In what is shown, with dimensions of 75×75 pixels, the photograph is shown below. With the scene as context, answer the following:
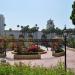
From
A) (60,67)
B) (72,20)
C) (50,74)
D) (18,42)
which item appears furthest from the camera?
(18,42)

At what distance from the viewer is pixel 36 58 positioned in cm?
4053

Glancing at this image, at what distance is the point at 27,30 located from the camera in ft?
398

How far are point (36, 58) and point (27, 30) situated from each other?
81.1 meters

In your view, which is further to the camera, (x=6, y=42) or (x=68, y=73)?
(x=6, y=42)

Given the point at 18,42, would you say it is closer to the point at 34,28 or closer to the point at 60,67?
the point at 60,67

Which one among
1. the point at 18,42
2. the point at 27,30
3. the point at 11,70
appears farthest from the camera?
the point at 27,30

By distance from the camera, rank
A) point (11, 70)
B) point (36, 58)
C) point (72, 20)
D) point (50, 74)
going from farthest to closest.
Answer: point (72, 20)
point (36, 58)
point (11, 70)
point (50, 74)

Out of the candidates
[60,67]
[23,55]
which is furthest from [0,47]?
[60,67]

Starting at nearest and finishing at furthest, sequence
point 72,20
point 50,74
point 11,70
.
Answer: point 50,74 < point 11,70 < point 72,20

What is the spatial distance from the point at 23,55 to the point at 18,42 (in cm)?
1366

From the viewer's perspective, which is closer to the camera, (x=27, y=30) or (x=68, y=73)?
(x=68, y=73)

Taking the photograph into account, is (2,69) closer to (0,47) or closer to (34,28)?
(0,47)

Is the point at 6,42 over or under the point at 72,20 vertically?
under

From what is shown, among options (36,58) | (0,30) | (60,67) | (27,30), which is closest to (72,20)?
(36,58)
